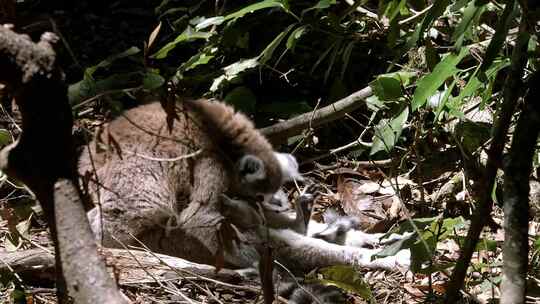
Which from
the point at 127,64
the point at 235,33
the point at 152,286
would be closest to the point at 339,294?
the point at 152,286

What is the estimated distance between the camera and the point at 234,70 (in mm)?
6527

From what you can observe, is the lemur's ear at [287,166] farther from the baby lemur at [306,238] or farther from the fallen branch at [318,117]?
the fallen branch at [318,117]

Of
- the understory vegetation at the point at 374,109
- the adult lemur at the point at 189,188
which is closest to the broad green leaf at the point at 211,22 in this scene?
the understory vegetation at the point at 374,109

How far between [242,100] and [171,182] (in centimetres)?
178

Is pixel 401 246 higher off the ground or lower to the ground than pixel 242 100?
lower

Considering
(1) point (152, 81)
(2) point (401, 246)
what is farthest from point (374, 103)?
(1) point (152, 81)

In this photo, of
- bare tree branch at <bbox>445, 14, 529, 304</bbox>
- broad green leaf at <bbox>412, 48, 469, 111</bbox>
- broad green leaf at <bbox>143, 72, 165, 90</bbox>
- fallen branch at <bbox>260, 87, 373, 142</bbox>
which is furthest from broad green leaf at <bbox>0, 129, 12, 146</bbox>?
bare tree branch at <bbox>445, 14, 529, 304</bbox>

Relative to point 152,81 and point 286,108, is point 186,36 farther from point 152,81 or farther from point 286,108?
point 152,81

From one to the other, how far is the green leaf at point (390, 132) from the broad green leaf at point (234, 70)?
1.25 m

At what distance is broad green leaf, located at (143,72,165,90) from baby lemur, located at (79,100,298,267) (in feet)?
3.57

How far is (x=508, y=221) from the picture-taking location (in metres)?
2.48

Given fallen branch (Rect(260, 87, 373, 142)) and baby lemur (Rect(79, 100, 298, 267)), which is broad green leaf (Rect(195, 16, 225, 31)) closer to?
baby lemur (Rect(79, 100, 298, 267))

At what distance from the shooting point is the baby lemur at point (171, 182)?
5242 millimetres

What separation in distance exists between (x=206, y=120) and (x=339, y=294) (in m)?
1.90
